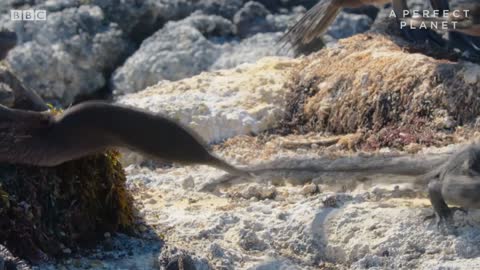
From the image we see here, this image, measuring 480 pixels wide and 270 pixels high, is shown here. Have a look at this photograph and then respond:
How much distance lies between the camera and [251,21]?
12.7m

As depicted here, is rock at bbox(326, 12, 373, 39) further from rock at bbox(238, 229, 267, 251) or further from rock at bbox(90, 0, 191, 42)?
rock at bbox(238, 229, 267, 251)

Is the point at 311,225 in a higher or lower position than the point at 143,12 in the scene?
lower

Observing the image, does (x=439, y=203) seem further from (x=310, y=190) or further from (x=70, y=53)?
(x=70, y=53)

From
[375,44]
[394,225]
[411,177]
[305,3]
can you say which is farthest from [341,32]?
[394,225]

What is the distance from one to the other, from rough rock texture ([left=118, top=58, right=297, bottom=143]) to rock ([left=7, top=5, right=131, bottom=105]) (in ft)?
6.09

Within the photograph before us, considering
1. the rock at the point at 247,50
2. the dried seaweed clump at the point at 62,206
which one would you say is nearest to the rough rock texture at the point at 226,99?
the rock at the point at 247,50

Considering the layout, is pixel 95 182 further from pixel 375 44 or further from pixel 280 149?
pixel 375 44

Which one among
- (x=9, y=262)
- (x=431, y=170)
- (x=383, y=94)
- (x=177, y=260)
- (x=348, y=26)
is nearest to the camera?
(x=9, y=262)

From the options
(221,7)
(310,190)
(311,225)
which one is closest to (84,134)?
(311,225)

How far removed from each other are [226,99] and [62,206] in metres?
3.79

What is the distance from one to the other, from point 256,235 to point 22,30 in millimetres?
6733

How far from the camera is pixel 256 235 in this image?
265 inches

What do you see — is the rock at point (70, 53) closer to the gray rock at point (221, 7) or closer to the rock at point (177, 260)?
the gray rock at point (221, 7)

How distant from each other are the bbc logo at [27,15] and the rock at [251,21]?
2289 mm
